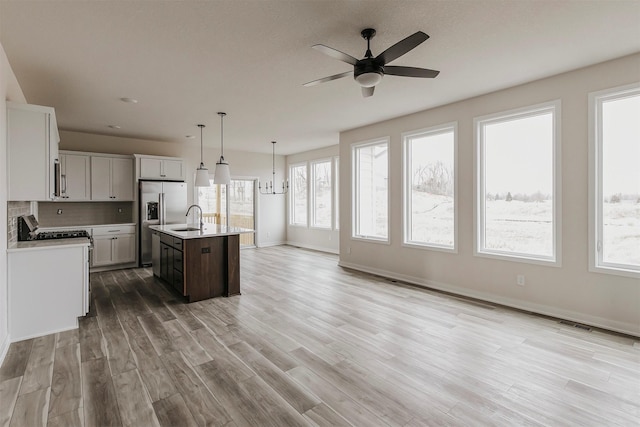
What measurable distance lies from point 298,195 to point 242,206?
62.0 inches

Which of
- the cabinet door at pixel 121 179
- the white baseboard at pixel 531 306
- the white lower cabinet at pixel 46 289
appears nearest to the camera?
the white lower cabinet at pixel 46 289

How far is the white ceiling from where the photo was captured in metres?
2.36

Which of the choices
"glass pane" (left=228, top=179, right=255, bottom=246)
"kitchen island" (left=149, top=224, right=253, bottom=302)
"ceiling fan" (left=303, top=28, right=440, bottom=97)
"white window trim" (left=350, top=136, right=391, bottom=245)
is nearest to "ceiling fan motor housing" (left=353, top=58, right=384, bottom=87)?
"ceiling fan" (left=303, top=28, right=440, bottom=97)

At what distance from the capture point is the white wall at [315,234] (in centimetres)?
793

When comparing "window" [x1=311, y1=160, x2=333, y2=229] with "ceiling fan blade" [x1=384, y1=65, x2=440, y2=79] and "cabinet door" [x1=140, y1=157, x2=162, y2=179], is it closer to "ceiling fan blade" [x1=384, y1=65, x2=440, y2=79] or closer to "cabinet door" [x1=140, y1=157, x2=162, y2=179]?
"cabinet door" [x1=140, y1=157, x2=162, y2=179]

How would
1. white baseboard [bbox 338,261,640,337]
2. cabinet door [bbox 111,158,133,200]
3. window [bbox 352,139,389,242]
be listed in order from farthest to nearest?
1. cabinet door [bbox 111,158,133,200]
2. window [bbox 352,139,389,242]
3. white baseboard [bbox 338,261,640,337]

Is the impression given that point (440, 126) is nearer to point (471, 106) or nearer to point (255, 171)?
point (471, 106)

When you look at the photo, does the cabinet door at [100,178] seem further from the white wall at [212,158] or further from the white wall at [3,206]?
the white wall at [3,206]

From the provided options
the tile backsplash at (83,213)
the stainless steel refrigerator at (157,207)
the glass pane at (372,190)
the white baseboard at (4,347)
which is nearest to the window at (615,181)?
the glass pane at (372,190)

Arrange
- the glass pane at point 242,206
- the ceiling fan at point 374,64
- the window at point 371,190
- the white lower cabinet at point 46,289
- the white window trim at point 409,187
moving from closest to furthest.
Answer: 1. the ceiling fan at point 374,64
2. the white lower cabinet at point 46,289
3. the white window trim at point 409,187
4. the window at point 371,190
5. the glass pane at point 242,206

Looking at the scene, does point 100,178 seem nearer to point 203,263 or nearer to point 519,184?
point 203,263

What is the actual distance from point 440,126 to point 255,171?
214 inches

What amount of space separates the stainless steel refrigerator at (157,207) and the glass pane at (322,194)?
322 cm

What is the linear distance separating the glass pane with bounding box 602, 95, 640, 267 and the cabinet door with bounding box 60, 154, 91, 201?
772 centimetres
